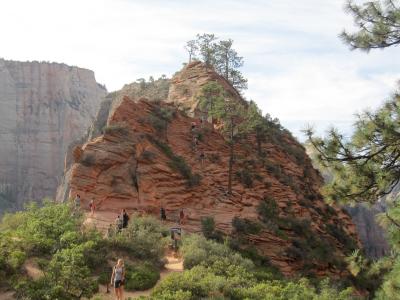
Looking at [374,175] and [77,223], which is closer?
[374,175]

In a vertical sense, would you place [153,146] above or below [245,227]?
above

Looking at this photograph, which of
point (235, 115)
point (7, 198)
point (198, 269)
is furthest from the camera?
point (7, 198)

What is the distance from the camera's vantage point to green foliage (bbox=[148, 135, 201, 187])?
30.7 meters

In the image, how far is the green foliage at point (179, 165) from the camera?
101ft

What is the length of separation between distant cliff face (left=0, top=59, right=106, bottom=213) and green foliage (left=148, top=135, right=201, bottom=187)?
5299 cm

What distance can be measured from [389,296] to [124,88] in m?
51.7

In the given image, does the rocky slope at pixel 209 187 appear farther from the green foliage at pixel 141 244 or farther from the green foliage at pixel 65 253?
the green foliage at pixel 65 253

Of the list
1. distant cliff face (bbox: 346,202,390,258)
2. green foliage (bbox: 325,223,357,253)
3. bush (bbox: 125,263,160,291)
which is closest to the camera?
bush (bbox: 125,263,160,291)

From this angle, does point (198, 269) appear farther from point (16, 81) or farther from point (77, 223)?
point (16, 81)

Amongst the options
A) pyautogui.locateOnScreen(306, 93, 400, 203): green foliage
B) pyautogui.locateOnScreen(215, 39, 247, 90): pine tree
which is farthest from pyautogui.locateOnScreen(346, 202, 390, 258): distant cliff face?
pyautogui.locateOnScreen(306, 93, 400, 203): green foliage

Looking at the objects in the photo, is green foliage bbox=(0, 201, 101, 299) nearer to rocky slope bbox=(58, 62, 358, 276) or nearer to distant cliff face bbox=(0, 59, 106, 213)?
rocky slope bbox=(58, 62, 358, 276)

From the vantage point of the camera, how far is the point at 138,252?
18.2 metres

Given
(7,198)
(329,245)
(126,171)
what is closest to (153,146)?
(126,171)

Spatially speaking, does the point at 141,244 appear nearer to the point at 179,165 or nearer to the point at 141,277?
the point at 141,277
